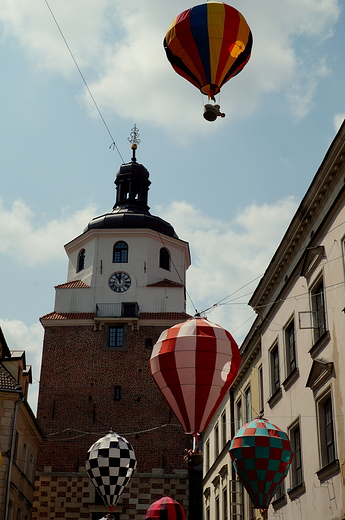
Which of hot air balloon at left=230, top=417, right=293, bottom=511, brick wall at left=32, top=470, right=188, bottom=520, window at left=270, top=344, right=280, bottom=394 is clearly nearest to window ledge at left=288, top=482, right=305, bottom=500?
hot air balloon at left=230, top=417, right=293, bottom=511

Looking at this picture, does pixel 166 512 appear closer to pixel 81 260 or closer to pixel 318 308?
pixel 318 308

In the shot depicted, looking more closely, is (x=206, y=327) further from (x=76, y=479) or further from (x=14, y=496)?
(x=76, y=479)

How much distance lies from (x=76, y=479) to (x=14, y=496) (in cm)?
843

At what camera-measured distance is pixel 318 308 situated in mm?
16969

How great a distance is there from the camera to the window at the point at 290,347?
18.7m

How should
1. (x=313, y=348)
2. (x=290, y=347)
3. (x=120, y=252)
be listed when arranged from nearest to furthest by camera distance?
1. (x=313, y=348)
2. (x=290, y=347)
3. (x=120, y=252)

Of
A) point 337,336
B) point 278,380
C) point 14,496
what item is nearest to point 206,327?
point 337,336

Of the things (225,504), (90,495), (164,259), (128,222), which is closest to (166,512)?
(225,504)

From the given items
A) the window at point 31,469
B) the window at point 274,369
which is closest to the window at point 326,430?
the window at point 274,369

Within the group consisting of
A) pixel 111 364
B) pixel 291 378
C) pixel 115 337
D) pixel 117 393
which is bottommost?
pixel 291 378

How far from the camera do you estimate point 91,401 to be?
36500 millimetres

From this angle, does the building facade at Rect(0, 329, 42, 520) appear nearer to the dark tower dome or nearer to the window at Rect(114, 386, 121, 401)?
the window at Rect(114, 386, 121, 401)

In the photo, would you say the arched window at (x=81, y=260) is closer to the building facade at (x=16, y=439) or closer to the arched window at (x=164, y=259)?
the arched window at (x=164, y=259)

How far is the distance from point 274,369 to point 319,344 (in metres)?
4.86
